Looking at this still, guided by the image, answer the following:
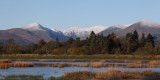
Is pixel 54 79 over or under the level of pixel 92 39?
under

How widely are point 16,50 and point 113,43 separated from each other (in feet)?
123

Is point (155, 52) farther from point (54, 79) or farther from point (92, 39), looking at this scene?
point (54, 79)

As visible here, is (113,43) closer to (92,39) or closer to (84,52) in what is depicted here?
(92,39)

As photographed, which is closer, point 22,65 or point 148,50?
point 22,65

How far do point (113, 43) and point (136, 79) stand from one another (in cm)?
9580

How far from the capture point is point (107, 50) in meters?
121

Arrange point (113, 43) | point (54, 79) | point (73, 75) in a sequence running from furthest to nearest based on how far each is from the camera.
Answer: point (113, 43), point (73, 75), point (54, 79)

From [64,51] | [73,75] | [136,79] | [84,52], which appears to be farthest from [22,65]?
[64,51]

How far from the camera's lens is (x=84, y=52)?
11262 cm

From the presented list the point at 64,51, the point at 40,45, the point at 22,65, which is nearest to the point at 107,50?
the point at 64,51

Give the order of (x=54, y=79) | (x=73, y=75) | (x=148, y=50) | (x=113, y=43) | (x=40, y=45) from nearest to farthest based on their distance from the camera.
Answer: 1. (x=54, y=79)
2. (x=73, y=75)
3. (x=148, y=50)
4. (x=113, y=43)
5. (x=40, y=45)

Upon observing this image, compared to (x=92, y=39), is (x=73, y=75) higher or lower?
lower

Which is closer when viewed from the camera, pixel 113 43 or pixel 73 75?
pixel 73 75

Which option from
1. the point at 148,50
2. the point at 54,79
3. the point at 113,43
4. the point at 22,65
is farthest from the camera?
the point at 113,43
